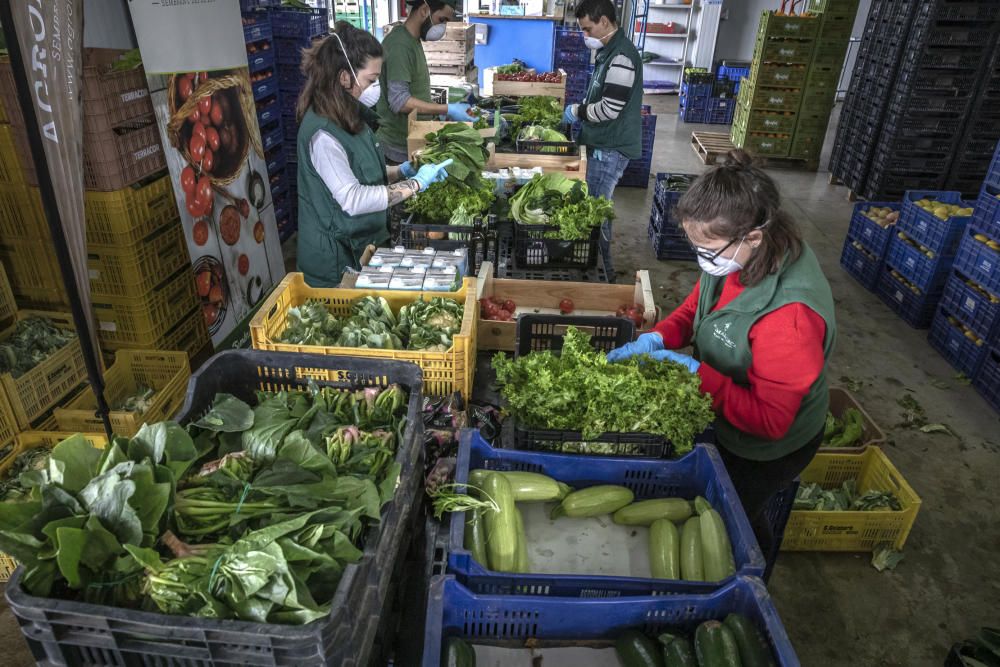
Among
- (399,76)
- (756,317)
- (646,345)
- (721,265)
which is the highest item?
(399,76)

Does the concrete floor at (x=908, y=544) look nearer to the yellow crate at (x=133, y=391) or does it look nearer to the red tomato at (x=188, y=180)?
the yellow crate at (x=133, y=391)

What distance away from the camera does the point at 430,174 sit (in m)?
4.23

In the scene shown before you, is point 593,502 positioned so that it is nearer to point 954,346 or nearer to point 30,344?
point 30,344

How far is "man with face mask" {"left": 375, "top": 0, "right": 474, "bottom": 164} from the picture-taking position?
5.88m

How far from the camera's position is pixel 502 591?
5.88ft

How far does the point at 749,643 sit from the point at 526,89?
8196mm

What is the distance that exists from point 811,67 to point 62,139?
11389 mm

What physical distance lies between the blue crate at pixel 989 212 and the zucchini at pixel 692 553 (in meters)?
4.88

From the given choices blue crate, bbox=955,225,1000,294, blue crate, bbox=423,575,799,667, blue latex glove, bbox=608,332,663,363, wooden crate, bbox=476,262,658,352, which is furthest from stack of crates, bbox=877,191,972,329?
blue crate, bbox=423,575,799,667

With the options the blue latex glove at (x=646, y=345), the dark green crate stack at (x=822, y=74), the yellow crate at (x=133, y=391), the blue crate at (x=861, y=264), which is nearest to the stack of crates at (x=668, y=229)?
the blue crate at (x=861, y=264)

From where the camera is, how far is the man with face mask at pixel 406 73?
5.88 m

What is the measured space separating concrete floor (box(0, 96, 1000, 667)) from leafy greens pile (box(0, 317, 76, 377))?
4.59 feet

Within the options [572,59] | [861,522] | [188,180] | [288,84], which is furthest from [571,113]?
[572,59]

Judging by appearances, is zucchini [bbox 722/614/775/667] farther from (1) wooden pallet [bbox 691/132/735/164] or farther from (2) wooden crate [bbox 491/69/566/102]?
(1) wooden pallet [bbox 691/132/735/164]
